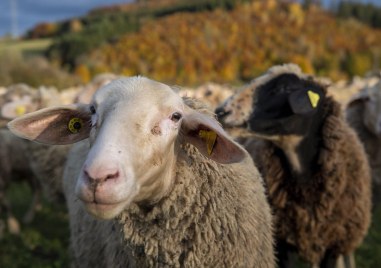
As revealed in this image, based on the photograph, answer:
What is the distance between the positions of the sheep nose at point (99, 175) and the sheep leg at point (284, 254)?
2331 millimetres

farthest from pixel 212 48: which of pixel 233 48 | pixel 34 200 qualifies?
pixel 34 200

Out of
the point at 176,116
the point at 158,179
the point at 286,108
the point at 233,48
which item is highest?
the point at 176,116

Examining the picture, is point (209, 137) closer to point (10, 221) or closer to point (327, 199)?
point (327, 199)

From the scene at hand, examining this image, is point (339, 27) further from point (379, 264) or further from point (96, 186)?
point (96, 186)

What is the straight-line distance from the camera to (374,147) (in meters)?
5.37

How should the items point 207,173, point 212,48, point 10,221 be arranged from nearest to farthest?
1. point 207,173
2. point 10,221
3. point 212,48

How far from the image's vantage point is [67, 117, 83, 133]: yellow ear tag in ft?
7.65

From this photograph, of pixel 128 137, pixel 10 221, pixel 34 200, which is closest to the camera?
pixel 128 137

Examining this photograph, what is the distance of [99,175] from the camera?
1693 millimetres

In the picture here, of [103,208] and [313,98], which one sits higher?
[103,208]

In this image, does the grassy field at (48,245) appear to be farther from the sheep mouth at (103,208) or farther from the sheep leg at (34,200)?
the sheep mouth at (103,208)

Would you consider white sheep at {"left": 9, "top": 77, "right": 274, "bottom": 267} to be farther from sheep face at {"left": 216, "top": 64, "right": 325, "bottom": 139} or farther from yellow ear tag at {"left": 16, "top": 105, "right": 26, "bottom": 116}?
yellow ear tag at {"left": 16, "top": 105, "right": 26, "bottom": 116}

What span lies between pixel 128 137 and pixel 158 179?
12.8 inches

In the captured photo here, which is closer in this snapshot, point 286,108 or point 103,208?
point 103,208
